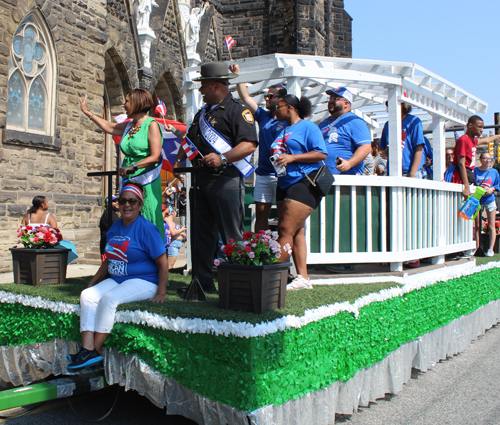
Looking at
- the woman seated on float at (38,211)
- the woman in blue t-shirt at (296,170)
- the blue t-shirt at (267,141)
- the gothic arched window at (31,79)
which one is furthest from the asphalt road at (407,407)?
the gothic arched window at (31,79)

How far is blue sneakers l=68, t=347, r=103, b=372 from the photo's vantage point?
3609 millimetres

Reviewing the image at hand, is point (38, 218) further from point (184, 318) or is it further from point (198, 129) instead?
point (184, 318)

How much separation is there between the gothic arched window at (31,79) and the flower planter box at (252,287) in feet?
26.5

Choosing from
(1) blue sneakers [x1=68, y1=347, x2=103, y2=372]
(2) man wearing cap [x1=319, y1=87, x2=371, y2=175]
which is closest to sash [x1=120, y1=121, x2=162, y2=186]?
(1) blue sneakers [x1=68, y1=347, x2=103, y2=372]

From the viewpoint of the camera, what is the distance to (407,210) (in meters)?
5.84

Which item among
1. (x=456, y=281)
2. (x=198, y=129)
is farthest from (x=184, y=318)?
(x=456, y=281)

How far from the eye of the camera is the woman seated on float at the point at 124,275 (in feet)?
12.1

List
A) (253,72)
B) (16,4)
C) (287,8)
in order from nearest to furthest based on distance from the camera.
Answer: (253,72) → (16,4) → (287,8)

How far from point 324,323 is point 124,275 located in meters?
1.59

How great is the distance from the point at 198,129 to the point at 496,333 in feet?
16.8

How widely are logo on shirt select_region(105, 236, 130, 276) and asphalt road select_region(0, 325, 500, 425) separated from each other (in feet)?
3.50

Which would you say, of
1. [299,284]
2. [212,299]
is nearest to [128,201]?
[212,299]

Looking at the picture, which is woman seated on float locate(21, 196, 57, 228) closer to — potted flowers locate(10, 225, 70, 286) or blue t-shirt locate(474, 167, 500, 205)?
potted flowers locate(10, 225, 70, 286)

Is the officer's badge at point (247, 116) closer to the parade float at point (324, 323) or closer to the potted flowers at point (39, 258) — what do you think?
the parade float at point (324, 323)
